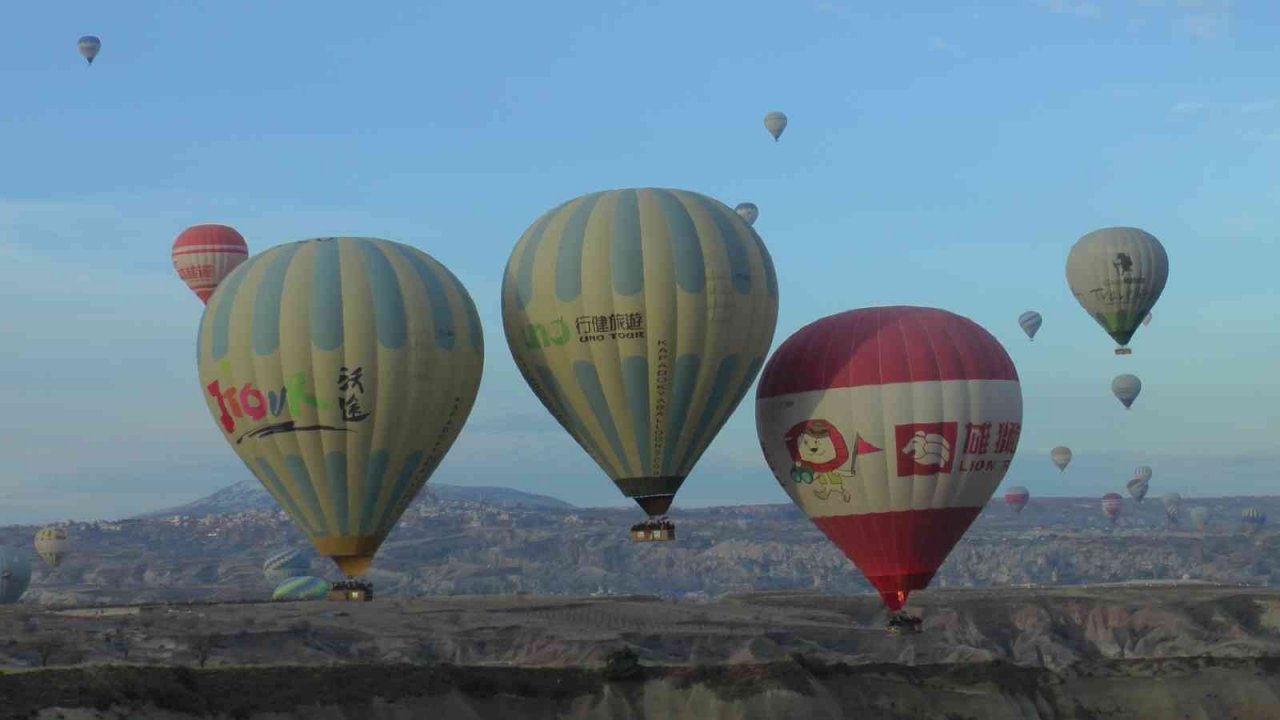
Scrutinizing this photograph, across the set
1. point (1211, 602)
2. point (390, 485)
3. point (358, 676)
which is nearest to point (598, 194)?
point (390, 485)

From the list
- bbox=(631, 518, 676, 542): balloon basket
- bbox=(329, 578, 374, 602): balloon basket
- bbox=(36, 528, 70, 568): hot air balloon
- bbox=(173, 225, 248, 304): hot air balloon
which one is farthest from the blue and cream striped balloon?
bbox=(631, 518, 676, 542): balloon basket

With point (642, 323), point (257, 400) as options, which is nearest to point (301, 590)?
point (257, 400)

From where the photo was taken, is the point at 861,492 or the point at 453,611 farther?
the point at 453,611

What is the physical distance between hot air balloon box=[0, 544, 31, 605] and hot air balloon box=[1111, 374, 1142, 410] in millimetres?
97882

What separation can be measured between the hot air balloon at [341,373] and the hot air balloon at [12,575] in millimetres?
98843

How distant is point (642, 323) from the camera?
2260 inches

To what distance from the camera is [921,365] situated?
57375 mm

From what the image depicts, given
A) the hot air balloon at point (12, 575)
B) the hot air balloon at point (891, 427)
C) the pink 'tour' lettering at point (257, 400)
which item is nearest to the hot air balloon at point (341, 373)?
the pink 'tour' lettering at point (257, 400)

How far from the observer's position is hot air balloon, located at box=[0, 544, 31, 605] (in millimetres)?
150500

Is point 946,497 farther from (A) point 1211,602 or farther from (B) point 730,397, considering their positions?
(A) point 1211,602

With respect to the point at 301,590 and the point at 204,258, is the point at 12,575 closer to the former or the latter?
the point at 301,590

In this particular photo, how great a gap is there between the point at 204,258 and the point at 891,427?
63204 mm

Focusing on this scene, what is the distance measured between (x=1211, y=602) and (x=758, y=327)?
102279mm

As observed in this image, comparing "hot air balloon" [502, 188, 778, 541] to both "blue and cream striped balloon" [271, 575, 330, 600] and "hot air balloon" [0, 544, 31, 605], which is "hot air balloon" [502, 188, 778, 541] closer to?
"hot air balloon" [0, 544, 31, 605]
